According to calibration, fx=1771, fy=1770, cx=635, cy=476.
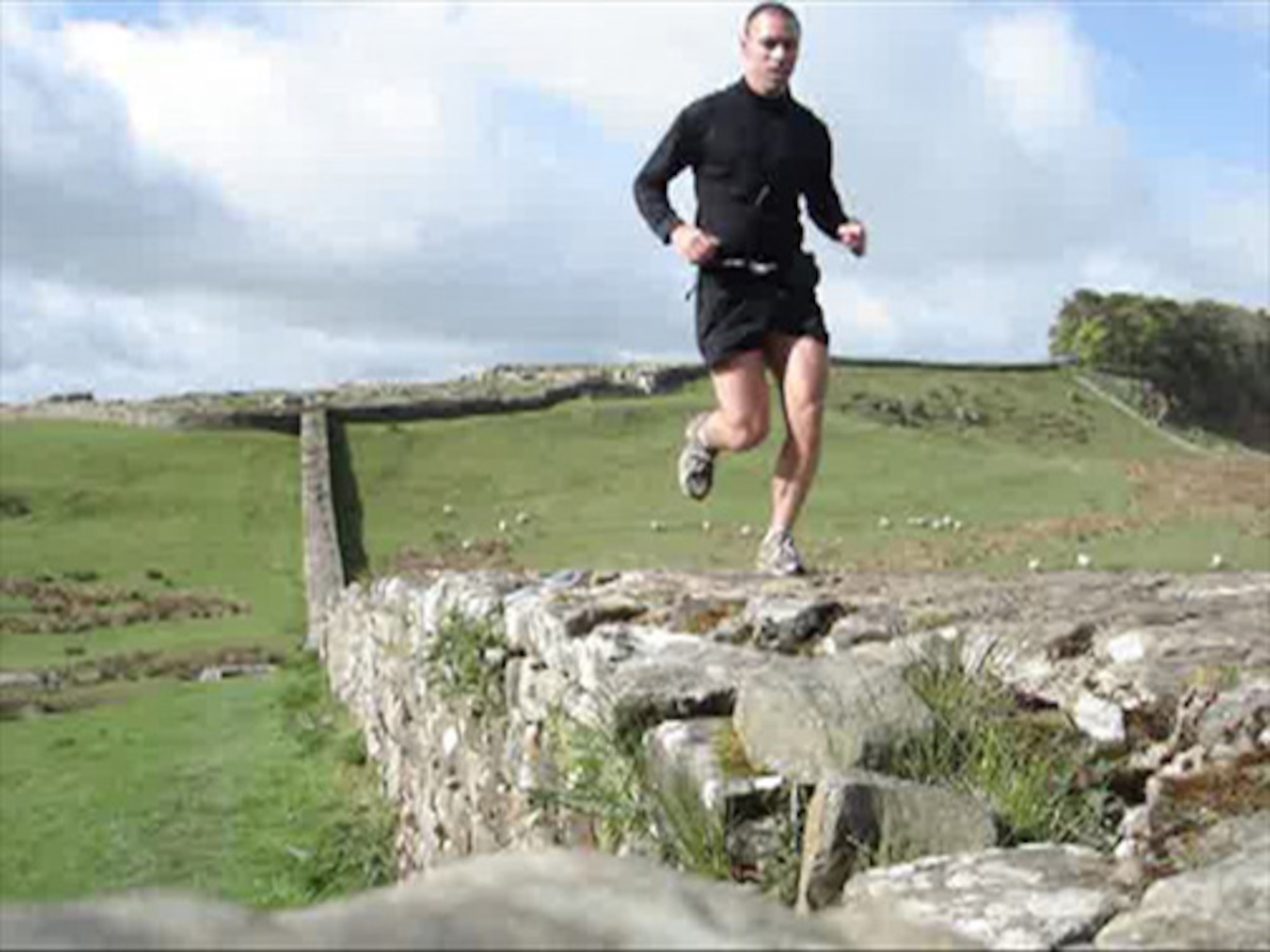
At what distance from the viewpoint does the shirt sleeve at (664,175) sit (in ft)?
26.3

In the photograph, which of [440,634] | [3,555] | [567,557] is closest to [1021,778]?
[440,634]

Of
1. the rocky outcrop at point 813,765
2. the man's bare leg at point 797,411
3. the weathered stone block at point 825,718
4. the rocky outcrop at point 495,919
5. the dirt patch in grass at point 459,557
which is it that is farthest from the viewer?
the dirt patch in grass at point 459,557

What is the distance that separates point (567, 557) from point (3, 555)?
11763 millimetres

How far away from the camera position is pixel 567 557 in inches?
896

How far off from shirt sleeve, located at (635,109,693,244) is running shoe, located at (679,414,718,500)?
1108mm

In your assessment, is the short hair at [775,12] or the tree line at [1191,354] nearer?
the short hair at [775,12]

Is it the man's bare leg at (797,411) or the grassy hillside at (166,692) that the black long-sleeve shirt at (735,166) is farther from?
the grassy hillside at (166,692)

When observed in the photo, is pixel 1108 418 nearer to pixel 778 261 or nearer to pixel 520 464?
pixel 520 464

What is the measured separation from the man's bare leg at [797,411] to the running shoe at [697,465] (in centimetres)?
35

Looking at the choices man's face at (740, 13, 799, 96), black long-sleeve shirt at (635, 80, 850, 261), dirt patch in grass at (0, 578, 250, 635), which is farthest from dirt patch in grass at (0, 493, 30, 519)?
man's face at (740, 13, 799, 96)

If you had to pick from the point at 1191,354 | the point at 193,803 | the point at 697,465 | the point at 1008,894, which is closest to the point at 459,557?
the point at 193,803

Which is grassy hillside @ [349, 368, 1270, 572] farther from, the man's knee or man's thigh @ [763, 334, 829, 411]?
man's thigh @ [763, 334, 829, 411]

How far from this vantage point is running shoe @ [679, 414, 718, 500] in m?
8.72

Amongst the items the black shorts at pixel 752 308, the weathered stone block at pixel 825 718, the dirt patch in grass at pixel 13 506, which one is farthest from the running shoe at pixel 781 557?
the dirt patch in grass at pixel 13 506
